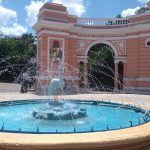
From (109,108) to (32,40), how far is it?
36.8m

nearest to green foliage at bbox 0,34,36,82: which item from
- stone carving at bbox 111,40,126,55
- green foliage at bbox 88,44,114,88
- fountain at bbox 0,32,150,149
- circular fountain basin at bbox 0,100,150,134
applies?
green foliage at bbox 88,44,114,88

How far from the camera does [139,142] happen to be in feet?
19.1

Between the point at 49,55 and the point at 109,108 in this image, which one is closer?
the point at 109,108

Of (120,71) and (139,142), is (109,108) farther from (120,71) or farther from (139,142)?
(120,71)

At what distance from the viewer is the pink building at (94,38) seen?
23.1 m

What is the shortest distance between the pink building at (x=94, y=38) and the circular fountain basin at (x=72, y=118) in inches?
430

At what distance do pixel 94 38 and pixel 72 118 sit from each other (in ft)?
57.1

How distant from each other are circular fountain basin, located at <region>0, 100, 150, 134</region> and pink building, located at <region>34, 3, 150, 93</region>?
10912mm

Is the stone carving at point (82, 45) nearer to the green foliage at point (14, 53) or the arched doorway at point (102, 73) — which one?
the arched doorway at point (102, 73)

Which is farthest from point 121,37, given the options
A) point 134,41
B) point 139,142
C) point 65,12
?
point 139,142

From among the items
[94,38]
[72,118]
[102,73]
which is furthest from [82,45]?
[72,118]

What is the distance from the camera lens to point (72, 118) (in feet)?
28.9

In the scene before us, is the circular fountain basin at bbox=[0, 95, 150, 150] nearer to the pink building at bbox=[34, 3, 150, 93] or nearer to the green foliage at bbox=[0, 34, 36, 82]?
the pink building at bbox=[34, 3, 150, 93]

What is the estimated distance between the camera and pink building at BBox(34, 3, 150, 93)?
75.7 feet
